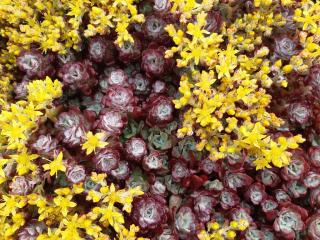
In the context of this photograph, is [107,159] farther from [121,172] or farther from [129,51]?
[129,51]

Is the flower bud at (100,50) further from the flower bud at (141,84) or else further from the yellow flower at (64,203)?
the yellow flower at (64,203)

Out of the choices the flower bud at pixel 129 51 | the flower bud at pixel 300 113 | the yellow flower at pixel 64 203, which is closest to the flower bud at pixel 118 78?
the flower bud at pixel 129 51

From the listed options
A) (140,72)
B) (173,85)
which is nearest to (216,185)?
(173,85)

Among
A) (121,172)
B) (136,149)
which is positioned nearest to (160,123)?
(136,149)

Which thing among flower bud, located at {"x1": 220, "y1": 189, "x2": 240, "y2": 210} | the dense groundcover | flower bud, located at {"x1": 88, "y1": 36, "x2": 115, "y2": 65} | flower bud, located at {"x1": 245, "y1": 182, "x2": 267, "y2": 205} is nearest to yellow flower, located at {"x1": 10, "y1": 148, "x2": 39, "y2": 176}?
the dense groundcover

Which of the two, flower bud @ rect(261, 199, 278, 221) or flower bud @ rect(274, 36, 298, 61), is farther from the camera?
flower bud @ rect(274, 36, 298, 61)

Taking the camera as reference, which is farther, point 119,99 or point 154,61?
point 154,61

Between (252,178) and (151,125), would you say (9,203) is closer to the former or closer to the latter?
(151,125)

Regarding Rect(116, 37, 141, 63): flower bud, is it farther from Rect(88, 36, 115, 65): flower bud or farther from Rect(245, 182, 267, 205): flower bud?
Rect(245, 182, 267, 205): flower bud

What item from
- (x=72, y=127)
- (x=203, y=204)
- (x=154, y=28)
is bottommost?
(x=203, y=204)
